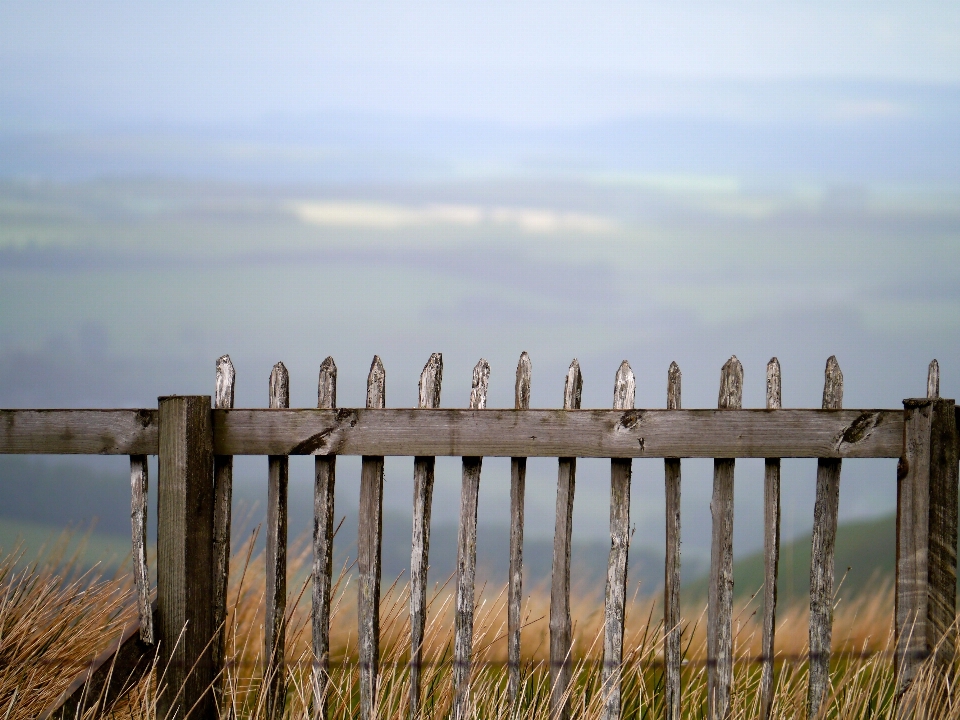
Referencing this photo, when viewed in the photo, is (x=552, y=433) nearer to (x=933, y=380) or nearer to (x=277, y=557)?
(x=277, y=557)

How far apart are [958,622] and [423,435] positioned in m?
2.72

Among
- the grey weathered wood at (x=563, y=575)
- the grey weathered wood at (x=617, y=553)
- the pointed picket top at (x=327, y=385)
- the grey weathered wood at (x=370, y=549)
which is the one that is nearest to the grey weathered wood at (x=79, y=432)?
the pointed picket top at (x=327, y=385)

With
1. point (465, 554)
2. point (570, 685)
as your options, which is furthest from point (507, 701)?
point (465, 554)

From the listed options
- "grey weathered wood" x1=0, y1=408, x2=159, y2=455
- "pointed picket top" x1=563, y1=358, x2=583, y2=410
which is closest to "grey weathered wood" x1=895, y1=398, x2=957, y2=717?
"pointed picket top" x1=563, y1=358, x2=583, y2=410

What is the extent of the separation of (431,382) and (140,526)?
155 cm

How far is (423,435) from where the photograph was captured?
12.7 ft

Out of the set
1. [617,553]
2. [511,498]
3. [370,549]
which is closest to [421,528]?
[370,549]

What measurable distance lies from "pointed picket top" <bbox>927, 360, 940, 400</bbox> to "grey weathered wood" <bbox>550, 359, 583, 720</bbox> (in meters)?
1.68

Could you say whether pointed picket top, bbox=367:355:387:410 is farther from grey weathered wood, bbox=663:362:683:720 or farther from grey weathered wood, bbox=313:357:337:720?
grey weathered wood, bbox=663:362:683:720

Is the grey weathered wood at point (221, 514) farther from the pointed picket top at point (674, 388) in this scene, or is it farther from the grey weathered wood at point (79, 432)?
the pointed picket top at point (674, 388)

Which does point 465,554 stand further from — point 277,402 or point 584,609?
point 584,609

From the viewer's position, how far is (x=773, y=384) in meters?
3.97

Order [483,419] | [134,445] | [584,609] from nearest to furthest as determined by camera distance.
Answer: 1. [483,419]
2. [134,445]
3. [584,609]

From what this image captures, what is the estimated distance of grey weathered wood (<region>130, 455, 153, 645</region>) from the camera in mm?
4105
